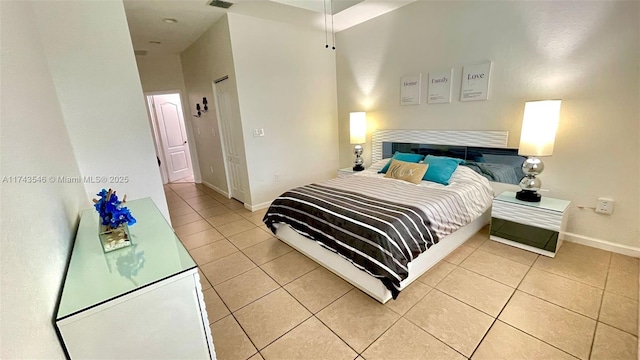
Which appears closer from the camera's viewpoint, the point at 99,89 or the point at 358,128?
the point at 99,89

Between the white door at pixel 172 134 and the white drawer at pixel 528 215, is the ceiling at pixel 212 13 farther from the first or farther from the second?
the white drawer at pixel 528 215

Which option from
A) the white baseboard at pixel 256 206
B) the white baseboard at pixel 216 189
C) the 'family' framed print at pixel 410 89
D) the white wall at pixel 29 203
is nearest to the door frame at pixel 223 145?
the white baseboard at pixel 216 189

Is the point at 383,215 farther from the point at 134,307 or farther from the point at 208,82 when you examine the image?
the point at 208,82

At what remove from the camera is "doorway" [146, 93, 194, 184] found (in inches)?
219

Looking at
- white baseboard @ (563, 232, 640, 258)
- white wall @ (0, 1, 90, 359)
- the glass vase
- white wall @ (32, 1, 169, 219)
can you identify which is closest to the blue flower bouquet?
the glass vase

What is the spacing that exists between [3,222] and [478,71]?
3600mm

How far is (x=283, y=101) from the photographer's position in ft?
12.7

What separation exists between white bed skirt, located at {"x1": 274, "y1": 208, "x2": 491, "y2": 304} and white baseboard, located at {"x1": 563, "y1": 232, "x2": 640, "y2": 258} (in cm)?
75

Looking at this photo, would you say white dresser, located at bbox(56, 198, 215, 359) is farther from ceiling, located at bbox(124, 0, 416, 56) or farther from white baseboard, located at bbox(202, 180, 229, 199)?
white baseboard, located at bbox(202, 180, 229, 199)

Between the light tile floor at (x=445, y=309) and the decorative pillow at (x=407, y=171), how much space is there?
2.82 ft

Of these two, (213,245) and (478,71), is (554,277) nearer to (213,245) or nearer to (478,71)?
(478,71)

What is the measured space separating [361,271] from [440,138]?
2139 mm

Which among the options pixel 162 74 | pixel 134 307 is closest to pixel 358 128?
pixel 134 307

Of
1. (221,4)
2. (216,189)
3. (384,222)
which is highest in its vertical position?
(221,4)
